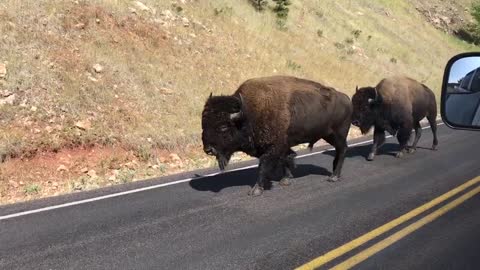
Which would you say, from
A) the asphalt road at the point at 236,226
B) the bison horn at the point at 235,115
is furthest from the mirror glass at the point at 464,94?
the bison horn at the point at 235,115

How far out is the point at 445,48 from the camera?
44.3m

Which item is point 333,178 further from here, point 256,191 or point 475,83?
point 475,83

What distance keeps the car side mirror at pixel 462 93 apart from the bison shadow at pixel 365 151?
25.7 feet

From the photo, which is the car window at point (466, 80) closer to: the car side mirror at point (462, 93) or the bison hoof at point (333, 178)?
the car side mirror at point (462, 93)

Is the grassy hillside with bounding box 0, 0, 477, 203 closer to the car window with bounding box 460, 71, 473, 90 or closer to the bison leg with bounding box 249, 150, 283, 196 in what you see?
the bison leg with bounding box 249, 150, 283, 196

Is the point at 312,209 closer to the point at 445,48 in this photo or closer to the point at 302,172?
the point at 302,172

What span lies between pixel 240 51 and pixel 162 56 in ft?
15.2

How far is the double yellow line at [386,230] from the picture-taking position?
18.0ft

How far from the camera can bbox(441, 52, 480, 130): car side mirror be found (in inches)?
162

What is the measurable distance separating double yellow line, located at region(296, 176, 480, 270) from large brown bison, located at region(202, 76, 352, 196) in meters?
2.18

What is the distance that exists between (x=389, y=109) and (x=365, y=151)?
4.32ft

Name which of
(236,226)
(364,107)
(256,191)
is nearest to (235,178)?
(256,191)

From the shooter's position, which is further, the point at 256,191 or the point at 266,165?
the point at 266,165

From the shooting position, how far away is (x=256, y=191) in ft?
27.5
